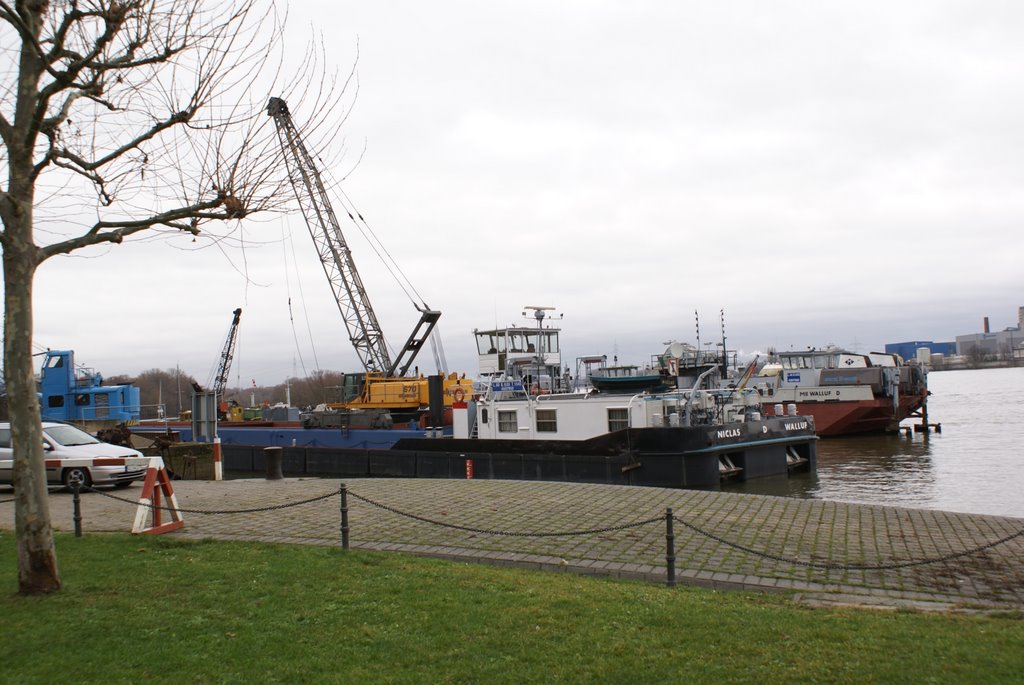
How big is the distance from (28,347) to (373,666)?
4.48 m

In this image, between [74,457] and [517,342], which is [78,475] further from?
[517,342]

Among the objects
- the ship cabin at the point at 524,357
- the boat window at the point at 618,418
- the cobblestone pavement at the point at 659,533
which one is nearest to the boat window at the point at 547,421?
the boat window at the point at 618,418

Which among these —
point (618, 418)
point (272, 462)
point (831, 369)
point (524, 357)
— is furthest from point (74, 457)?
point (831, 369)

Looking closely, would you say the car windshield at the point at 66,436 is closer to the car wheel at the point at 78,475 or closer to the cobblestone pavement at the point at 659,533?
the car wheel at the point at 78,475

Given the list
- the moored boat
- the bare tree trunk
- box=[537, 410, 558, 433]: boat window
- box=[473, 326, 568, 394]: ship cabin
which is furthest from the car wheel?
the moored boat

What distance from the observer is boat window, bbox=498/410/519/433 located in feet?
85.5

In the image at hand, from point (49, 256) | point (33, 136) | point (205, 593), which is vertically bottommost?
point (205, 593)

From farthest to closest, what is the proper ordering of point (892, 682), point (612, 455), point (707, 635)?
point (612, 455) → point (707, 635) → point (892, 682)

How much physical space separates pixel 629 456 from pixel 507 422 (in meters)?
4.88

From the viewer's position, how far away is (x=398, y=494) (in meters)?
15.2

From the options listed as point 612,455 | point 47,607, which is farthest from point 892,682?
point 612,455

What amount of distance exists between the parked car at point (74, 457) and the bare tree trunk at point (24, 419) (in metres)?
9.66

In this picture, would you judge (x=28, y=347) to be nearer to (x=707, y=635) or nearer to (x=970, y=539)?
(x=707, y=635)

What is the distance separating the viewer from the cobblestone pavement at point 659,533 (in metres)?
8.59
